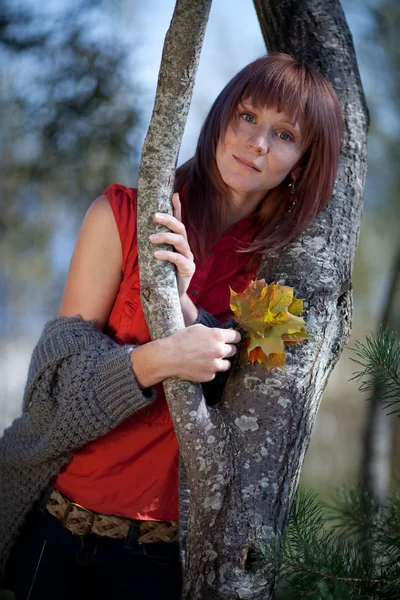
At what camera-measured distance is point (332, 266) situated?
166 centimetres

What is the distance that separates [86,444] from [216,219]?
66 centimetres

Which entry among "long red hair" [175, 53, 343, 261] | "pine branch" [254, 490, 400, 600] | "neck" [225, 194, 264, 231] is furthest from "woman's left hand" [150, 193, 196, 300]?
"pine branch" [254, 490, 400, 600]

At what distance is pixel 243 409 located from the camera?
152 centimetres

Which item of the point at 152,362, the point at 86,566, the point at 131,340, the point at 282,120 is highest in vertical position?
the point at 282,120

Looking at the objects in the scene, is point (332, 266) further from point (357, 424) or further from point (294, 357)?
point (357, 424)

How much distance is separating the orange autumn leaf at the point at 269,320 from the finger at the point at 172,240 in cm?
16

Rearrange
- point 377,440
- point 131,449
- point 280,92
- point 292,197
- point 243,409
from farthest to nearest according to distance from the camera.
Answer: point 377,440, point 292,197, point 131,449, point 280,92, point 243,409

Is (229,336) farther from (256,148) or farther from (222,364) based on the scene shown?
(256,148)

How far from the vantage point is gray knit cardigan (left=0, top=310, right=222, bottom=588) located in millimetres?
1519

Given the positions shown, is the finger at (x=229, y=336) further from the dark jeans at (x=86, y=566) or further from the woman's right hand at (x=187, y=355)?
the dark jeans at (x=86, y=566)

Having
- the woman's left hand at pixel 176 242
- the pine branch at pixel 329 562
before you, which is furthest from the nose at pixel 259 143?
the pine branch at pixel 329 562

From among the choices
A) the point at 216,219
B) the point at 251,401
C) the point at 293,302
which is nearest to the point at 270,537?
the point at 251,401

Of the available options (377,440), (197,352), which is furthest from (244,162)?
(377,440)

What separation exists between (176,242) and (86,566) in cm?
88
